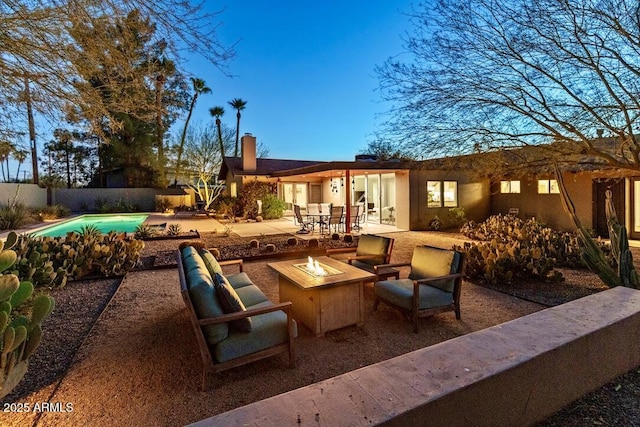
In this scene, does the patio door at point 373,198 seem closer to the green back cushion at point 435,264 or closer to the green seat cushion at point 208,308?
the green back cushion at point 435,264

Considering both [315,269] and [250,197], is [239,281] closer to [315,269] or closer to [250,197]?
[315,269]

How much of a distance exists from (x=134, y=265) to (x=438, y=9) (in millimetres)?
6953

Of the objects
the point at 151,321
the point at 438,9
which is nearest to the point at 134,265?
the point at 151,321

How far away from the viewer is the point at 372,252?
200 inches

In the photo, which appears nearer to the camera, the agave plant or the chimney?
the agave plant

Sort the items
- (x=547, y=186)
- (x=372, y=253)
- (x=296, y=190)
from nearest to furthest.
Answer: (x=372, y=253)
(x=547, y=186)
(x=296, y=190)

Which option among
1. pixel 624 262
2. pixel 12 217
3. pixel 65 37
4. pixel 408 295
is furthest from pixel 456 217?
pixel 12 217

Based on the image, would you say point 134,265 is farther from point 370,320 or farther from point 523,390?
point 523,390

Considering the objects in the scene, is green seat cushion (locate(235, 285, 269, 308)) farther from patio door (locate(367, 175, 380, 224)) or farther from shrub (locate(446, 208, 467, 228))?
patio door (locate(367, 175, 380, 224))

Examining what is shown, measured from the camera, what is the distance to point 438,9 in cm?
478

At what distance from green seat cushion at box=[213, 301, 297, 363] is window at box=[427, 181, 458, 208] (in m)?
10.2

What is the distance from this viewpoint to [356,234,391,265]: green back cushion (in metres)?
4.93

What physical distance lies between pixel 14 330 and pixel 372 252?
4167mm

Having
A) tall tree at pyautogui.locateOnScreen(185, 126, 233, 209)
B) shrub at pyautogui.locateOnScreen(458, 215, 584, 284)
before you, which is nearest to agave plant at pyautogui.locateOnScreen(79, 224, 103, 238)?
shrub at pyautogui.locateOnScreen(458, 215, 584, 284)
